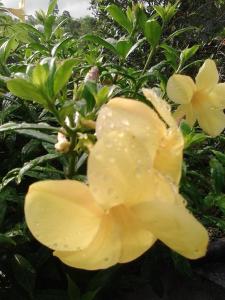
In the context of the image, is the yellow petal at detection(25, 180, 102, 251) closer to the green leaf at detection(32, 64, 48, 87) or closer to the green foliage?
the green foliage

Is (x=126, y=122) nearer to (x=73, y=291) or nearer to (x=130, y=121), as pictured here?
(x=130, y=121)

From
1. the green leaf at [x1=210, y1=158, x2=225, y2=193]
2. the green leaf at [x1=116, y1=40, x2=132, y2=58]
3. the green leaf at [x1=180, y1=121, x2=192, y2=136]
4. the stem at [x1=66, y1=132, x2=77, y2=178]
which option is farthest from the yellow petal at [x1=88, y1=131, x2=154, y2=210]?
the green leaf at [x1=116, y1=40, x2=132, y2=58]

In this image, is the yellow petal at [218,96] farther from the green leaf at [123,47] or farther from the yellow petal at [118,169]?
the yellow petal at [118,169]

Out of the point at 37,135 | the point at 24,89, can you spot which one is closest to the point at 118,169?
the point at 24,89

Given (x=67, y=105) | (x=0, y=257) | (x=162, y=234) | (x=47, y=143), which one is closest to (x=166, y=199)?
(x=162, y=234)

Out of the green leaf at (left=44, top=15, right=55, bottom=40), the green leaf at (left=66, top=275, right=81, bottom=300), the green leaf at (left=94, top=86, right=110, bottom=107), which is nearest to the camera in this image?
the green leaf at (left=94, top=86, right=110, bottom=107)
